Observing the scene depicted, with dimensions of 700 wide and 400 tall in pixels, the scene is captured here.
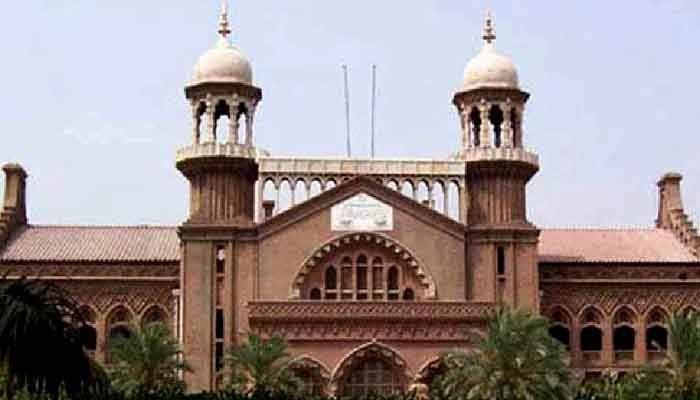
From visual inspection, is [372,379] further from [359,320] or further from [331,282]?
[331,282]

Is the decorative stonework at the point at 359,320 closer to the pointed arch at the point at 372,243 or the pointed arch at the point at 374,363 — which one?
A: the pointed arch at the point at 374,363

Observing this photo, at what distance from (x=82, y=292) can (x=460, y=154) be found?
20.7 metres

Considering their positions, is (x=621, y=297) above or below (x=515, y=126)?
below

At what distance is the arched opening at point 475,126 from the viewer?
80938 mm

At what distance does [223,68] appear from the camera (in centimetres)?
7975

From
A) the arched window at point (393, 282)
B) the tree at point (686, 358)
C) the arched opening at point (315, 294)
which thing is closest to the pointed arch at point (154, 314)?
the arched opening at point (315, 294)

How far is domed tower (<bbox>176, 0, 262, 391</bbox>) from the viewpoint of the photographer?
76562 mm

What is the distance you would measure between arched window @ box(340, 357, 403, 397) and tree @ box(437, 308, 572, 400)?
14.8m

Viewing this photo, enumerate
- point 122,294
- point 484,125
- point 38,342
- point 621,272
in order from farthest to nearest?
point 621,272
point 122,294
point 484,125
point 38,342

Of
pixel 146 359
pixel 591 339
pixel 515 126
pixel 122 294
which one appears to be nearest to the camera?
pixel 146 359

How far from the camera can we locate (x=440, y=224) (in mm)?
77688

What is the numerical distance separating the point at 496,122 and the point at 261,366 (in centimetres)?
2058

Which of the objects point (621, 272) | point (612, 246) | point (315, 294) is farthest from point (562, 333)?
point (315, 294)

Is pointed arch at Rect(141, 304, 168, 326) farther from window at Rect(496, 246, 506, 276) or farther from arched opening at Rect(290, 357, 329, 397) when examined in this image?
window at Rect(496, 246, 506, 276)
